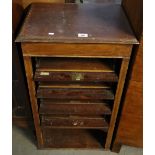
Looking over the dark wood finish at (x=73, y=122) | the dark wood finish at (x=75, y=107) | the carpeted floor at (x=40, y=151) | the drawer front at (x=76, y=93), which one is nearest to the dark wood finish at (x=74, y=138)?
the carpeted floor at (x=40, y=151)

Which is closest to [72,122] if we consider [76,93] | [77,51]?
[76,93]

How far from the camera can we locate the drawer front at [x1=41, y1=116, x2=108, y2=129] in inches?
49.4

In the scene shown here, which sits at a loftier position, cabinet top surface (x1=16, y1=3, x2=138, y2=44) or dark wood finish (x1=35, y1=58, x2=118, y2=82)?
cabinet top surface (x1=16, y1=3, x2=138, y2=44)

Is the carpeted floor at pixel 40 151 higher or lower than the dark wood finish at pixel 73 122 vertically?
lower

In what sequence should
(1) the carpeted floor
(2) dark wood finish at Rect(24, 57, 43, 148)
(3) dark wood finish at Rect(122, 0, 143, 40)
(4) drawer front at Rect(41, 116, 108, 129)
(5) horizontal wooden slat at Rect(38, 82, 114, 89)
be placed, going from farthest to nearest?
(1) the carpeted floor
(4) drawer front at Rect(41, 116, 108, 129)
(5) horizontal wooden slat at Rect(38, 82, 114, 89)
(2) dark wood finish at Rect(24, 57, 43, 148)
(3) dark wood finish at Rect(122, 0, 143, 40)

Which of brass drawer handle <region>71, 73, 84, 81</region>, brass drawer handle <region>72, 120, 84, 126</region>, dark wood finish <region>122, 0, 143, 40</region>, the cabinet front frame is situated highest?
dark wood finish <region>122, 0, 143, 40</region>

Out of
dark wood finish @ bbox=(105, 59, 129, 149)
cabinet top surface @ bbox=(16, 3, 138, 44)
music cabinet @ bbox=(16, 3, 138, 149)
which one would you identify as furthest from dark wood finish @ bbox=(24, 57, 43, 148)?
dark wood finish @ bbox=(105, 59, 129, 149)

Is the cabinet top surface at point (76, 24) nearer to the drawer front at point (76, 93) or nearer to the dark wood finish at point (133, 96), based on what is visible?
the dark wood finish at point (133, 96)

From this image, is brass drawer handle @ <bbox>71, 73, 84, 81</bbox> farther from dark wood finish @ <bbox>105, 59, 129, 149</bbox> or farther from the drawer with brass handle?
the drawer with brass handle

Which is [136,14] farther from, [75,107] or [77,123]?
[77,123]

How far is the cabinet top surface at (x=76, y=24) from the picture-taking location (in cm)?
87

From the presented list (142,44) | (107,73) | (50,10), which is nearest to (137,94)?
(107,73)

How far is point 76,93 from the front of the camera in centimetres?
110
